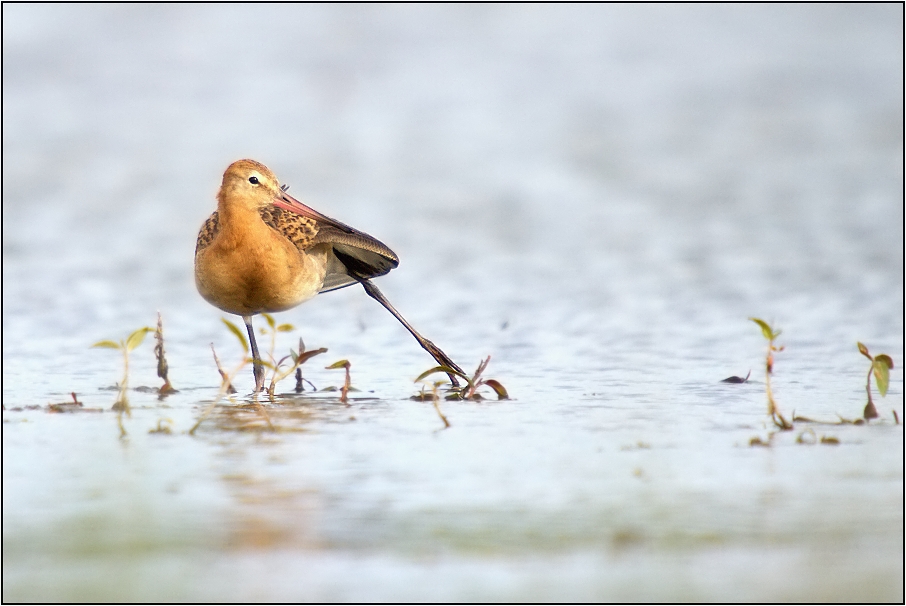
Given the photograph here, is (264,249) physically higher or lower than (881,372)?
higher

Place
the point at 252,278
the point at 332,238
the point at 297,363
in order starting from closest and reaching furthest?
the point at 297,363
the point at 252,278
the point at 332,238

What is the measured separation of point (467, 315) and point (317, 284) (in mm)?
1418

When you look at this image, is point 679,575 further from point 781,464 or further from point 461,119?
point 461,119

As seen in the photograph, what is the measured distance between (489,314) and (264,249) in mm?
1887

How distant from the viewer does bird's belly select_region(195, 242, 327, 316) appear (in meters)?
6.10

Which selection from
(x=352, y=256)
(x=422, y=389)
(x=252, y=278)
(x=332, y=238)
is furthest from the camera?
(x=352, y=256)

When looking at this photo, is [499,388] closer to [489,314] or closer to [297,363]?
[297,363]

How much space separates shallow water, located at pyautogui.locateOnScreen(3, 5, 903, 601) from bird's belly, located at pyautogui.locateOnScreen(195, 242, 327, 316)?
36cm

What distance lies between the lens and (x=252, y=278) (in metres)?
6.10

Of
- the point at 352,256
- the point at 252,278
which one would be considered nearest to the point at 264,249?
the point at 252,278

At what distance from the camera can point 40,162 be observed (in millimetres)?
11078

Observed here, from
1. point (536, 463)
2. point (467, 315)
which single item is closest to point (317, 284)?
point (467, 315)

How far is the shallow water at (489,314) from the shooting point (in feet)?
10.9

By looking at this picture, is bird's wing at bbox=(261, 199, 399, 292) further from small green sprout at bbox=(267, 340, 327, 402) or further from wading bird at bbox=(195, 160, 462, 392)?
small green sprout at bbox=(267, 340, 327, 402)
